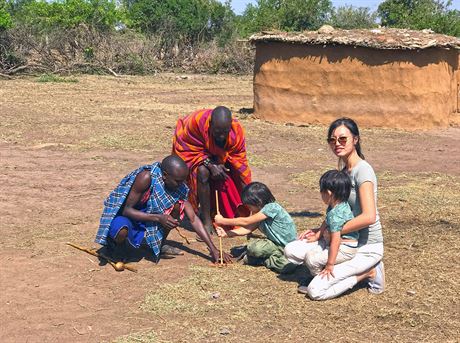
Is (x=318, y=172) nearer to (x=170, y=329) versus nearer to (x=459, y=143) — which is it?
(x=459, y=143)

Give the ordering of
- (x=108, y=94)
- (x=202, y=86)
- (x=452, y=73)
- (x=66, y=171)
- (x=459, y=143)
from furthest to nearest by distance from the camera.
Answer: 1. (x=202, y=86)
2. (x=108, y=94)
3. (x=452, y=73)
4. (x=459, y=143)
5. (x=66, y=171)

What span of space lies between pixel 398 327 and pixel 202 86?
1860cm

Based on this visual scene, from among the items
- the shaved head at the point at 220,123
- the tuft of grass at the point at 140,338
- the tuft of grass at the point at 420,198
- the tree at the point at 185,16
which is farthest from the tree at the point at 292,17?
the tuft of grass at the point at 140,338

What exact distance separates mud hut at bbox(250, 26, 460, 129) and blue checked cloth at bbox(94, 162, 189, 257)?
8.42 metres

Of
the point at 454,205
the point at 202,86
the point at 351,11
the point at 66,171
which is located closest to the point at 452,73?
the point at 454,205

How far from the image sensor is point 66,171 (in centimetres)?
859

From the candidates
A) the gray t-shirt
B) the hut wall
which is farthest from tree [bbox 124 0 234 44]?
the gray t-shirt

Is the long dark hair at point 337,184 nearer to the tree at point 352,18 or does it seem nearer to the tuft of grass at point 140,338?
the tuft of grass at point 140,338

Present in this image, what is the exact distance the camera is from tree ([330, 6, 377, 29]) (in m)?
40.7

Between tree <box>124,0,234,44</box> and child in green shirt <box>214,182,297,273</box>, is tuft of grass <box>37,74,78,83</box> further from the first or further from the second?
child in green shirt <box>214,182,297,273</box>

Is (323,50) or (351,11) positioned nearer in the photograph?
(323,50)

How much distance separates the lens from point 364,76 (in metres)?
13.1

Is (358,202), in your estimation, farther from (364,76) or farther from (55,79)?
Answer: (55,79)

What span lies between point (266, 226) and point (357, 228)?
954 millimetres
